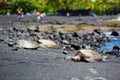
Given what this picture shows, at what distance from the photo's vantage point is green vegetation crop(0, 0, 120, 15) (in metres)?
69.1

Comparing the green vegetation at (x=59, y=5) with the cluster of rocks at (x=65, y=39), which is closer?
the cluster of rocks at (x=65, y=39)

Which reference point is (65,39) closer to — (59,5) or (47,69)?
(47,69)

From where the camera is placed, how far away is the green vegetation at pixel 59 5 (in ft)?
227

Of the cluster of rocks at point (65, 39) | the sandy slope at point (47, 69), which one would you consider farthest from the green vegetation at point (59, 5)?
the sandy slope at point (47, 69)

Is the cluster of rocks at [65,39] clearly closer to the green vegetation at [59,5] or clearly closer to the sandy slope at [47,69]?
the sandy slope at [47,69]

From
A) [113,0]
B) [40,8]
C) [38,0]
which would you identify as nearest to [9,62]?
[40,8]

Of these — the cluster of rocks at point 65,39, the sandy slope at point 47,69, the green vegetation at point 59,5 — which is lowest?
the green vegetation at point 59,5

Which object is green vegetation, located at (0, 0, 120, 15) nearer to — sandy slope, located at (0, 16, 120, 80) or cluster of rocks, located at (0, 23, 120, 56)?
cluster of rocks, located at (0, 23, 120, 56)

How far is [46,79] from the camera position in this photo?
8.45 metres

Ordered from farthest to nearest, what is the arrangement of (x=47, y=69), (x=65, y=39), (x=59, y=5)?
(x=59, y=5) < (x=65, y=39) < (x=47, y=69)

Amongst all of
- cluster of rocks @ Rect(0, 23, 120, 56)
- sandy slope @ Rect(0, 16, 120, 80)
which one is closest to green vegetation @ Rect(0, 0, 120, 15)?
cluster of rocks @ Rect(0, 23, 120, 56)

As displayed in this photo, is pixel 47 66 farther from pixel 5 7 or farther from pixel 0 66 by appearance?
pixel 5 7

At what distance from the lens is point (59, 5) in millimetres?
83062

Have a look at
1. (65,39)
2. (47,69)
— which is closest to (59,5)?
(65,39)
